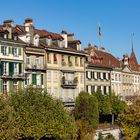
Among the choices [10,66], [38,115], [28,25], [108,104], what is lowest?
[38,115]

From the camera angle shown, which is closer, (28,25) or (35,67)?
(35,67)

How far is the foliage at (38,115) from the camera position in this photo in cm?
5262

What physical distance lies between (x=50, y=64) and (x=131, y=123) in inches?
745

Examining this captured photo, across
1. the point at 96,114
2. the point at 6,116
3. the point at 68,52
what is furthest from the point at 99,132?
the point at 6,116

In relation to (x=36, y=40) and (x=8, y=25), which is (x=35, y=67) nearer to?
(x=36, y=40)

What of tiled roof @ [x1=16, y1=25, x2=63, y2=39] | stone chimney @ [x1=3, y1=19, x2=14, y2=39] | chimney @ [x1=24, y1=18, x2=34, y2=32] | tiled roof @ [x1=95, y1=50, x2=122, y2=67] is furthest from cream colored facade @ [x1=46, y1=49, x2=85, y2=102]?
tiled roof @ [x1=95, y1=50, x2=122, y2=67]

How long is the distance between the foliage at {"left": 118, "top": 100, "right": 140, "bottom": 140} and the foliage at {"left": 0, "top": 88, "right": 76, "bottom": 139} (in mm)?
9299

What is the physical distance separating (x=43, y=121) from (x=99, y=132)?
66.4 feet

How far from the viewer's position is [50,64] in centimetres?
7488

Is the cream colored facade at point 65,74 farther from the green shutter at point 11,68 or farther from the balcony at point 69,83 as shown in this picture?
the green shutter at point 11,68

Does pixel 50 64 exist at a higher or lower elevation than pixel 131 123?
higher

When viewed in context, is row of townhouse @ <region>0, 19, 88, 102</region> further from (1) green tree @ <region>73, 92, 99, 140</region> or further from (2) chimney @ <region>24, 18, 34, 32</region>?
(1) green tree @ <region>73, 92, 99, 140</region>

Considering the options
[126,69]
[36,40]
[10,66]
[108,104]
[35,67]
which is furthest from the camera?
[126,69]

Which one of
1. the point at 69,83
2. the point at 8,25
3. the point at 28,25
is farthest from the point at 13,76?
the point at 69,83
